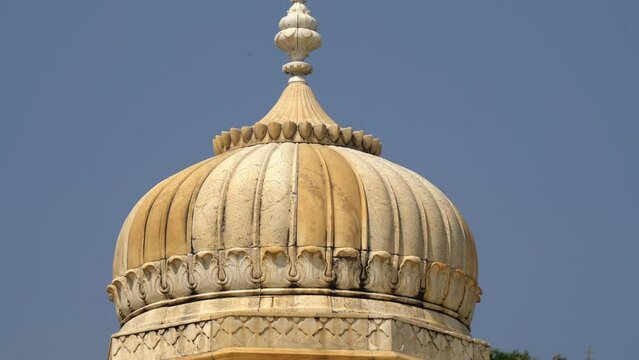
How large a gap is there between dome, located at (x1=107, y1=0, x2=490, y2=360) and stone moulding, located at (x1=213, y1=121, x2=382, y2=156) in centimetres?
19

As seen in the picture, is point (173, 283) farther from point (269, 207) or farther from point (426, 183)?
point (426, 183)

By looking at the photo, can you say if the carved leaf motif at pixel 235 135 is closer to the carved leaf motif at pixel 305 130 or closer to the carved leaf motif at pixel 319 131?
the carved leaf motif at pixel 305 130

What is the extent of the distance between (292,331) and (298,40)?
18.1 ft

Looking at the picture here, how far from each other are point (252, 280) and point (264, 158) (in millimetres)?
1828

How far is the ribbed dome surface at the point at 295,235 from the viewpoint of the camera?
103ft

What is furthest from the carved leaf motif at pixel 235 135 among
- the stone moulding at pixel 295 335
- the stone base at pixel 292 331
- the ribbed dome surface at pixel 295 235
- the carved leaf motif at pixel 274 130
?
the stone moulding at pixel 295 335

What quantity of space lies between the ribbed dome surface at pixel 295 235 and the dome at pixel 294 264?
0.01m

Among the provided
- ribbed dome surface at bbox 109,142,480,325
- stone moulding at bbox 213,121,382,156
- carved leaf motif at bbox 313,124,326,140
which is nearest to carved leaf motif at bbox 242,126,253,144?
stone moulding at bbox 213,121,382,156

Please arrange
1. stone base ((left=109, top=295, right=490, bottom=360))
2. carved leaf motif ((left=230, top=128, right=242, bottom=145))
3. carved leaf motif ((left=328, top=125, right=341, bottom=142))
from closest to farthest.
→ stone base ((left=109, top=295, right=490, bottom=360)) < carved leaf motif ((left=328, top=125, right=341, bottom=142)) < carved leaf motif ((left=230, top=128, right=242, bottom=145))

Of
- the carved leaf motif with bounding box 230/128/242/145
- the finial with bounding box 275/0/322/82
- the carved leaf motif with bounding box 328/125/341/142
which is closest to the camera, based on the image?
the carved leaf motif with bounding box 328/125/341/142

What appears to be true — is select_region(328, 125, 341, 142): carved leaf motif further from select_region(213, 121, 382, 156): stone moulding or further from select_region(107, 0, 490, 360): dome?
select_region(107, 0, 490, 360): dome

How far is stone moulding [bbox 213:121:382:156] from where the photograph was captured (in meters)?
33.2

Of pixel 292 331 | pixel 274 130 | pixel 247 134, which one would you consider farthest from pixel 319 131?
pixel 292 331

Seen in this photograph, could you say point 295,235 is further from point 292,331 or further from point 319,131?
point 319,131
